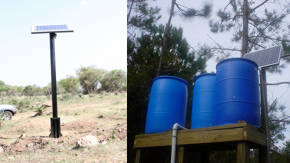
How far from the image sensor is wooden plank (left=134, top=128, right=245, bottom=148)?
5.67 ft

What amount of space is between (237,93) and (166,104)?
1.72 feet

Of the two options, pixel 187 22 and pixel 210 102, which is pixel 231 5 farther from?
Answer: pixel 210 102

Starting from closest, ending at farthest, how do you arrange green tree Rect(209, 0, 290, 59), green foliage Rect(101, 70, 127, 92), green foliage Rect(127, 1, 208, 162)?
1. green tree Rect(209, 0, 290, 59)
2. green foliage Rect(127, 1, 208, 162)
3. green foliage Rect(101, 70, 127, 92)

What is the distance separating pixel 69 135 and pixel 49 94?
6.23ft

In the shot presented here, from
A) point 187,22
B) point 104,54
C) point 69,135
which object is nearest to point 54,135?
point 69,135

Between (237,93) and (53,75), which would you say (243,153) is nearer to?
(237,93)

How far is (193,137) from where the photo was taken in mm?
1919

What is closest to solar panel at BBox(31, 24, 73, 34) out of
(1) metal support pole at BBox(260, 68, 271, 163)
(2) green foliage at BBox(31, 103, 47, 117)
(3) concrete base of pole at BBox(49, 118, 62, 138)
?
(3) concrete base of pole at BBox(49, 118, 62, 138)

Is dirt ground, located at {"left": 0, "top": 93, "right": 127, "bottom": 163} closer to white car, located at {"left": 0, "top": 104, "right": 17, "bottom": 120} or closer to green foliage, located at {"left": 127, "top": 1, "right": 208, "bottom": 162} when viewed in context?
white car, located at {"left": 0, "top": 104, "right": 17, "bottom": 120}

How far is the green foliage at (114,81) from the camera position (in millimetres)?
5860

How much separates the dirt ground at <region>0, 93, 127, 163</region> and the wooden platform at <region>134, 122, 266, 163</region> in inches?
77.4

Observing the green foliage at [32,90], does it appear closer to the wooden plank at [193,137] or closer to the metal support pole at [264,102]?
the wooden plank at [193,137]

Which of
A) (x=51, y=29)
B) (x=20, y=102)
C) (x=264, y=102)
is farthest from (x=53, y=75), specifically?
(x=264, y=102)

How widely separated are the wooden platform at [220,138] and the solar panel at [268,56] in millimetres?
469
